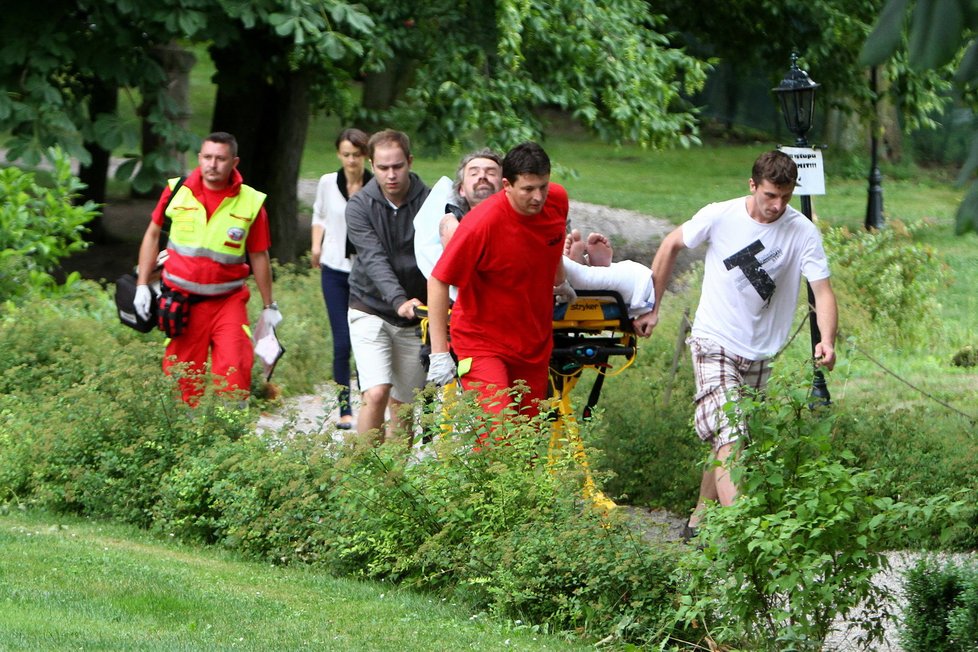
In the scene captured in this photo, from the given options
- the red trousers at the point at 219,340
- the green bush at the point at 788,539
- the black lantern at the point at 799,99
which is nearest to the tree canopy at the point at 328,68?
the red trousers at the point at 219,340

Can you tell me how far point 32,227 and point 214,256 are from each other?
4.95 meters

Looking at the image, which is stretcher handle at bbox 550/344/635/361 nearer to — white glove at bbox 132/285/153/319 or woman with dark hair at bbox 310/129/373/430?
woman with dark hair at bbox 310/129/373/430

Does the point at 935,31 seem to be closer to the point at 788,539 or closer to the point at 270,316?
the point at 788,539

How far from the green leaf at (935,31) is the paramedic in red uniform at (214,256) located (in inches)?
240

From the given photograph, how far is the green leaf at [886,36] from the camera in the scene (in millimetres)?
3486

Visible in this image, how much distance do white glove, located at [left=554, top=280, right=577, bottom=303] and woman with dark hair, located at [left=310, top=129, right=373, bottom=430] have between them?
2.86 metres

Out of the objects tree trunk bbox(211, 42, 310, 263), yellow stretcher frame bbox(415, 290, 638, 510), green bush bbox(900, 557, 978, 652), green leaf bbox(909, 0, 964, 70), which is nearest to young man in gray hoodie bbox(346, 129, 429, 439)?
yellow stretcher frame bbox(415, 290, 638, 510)

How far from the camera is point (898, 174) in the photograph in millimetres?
37156

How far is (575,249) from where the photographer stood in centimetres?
795

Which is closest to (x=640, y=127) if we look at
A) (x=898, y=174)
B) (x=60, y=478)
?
(x=60, y=478)

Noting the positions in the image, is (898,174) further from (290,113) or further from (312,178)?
(290,113)

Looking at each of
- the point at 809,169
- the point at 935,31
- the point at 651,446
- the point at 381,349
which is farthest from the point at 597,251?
the point at 935,31

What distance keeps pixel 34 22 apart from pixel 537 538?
8.62 m

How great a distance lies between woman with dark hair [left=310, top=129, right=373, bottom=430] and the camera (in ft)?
33.6
